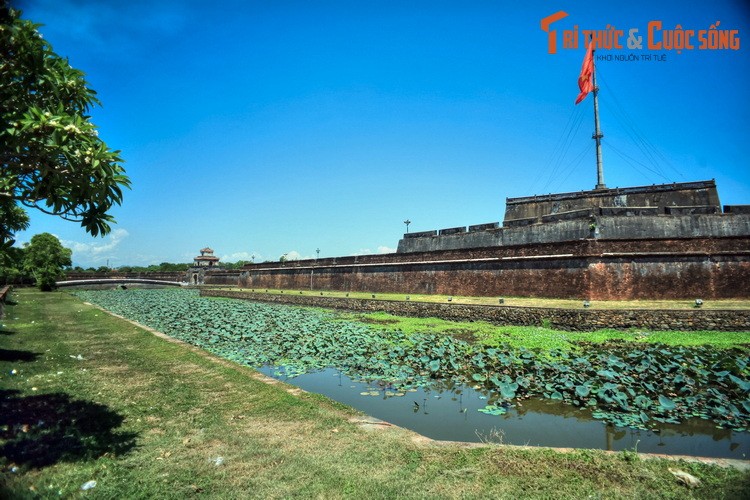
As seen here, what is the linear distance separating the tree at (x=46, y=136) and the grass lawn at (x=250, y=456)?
1.82m

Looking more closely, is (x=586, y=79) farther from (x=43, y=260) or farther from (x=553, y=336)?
(x=43, y=260)

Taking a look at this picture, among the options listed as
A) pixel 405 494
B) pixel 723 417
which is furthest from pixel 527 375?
pixel 405 494

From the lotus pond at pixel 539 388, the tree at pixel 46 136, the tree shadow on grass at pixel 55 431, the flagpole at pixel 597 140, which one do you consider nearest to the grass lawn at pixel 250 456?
the tree shadow on grass at pixel 55 431

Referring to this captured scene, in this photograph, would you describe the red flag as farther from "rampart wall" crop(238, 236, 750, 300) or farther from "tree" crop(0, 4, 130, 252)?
"tree" crop(0, 4, 130, 252)

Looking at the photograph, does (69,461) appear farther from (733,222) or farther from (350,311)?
(733,222)

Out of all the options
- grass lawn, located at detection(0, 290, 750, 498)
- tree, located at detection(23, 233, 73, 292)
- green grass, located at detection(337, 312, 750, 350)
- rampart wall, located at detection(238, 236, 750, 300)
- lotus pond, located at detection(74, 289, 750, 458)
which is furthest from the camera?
tree, located at detection(23, 233, 73, 292)

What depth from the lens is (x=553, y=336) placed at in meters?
9.18

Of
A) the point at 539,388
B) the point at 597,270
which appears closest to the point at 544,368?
the point at 539,388

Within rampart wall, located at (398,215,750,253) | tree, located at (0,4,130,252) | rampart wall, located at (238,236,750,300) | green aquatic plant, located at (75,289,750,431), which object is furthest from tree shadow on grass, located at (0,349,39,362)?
rampart wall, located at (398,215,750,253)

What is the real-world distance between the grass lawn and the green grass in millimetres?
5237

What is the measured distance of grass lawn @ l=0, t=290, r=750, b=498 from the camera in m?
2.52

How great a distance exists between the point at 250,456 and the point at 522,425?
10.1 ft

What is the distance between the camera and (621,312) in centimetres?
1023

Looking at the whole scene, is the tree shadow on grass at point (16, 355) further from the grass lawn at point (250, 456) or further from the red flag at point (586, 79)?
the red flag at point (586, 79)
